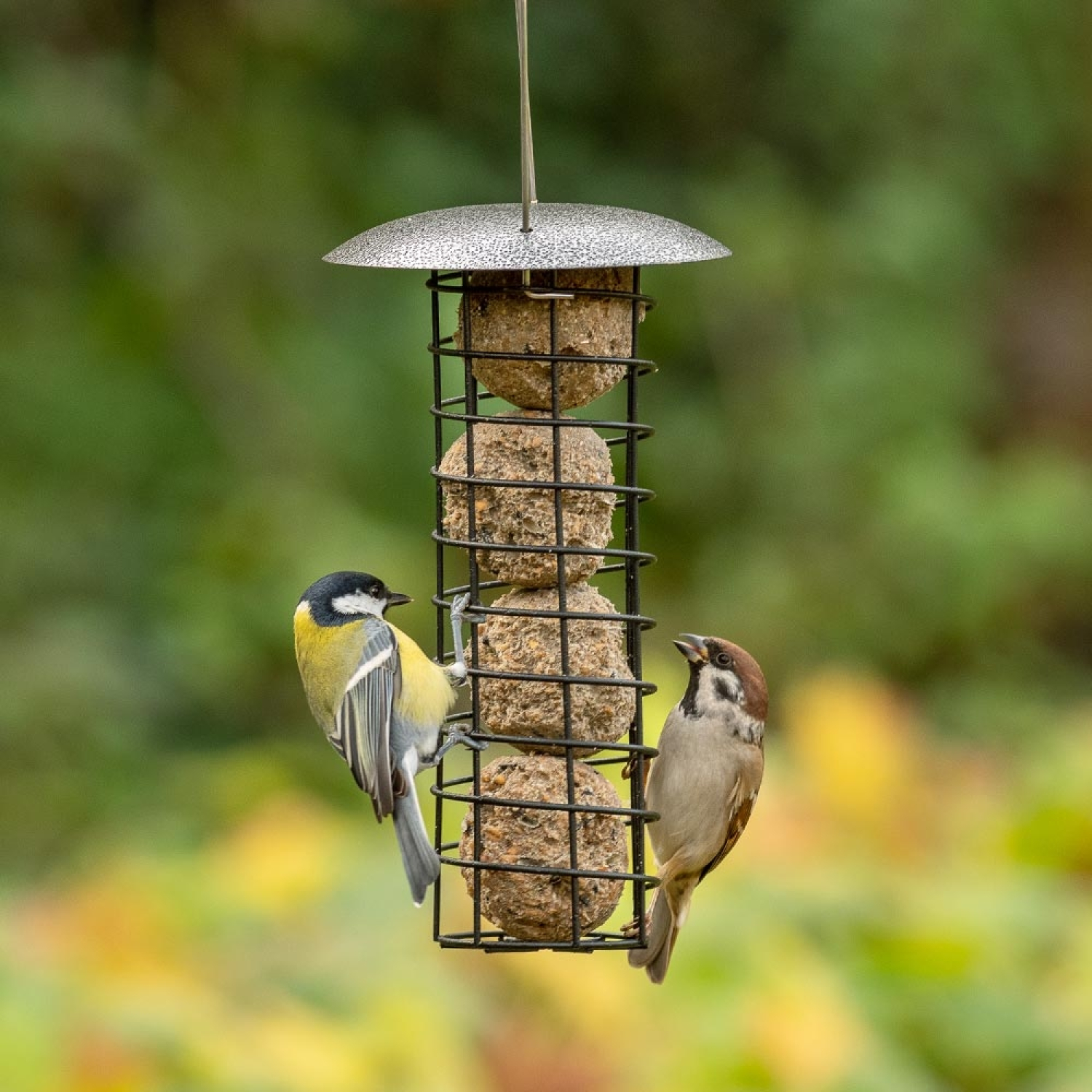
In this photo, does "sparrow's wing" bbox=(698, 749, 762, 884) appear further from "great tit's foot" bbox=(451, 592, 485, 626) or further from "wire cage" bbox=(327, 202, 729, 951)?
"great tit's foot" bbox=(451, 592, 485, 626)

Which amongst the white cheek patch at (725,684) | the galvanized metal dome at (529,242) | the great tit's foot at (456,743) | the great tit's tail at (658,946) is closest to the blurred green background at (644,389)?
the great tit's tail at (658,946)

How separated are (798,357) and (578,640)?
285 inches

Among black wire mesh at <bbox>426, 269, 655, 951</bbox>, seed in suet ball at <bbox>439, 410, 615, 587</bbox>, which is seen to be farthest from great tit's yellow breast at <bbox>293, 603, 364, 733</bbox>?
seed in suet ball at <bbox>439, 410, 615, 587</bbox>

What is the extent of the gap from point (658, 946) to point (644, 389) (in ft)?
21.4

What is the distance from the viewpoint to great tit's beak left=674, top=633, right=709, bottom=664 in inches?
200

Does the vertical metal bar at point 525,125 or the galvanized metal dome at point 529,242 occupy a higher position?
the vertical metal bar at point 525,125

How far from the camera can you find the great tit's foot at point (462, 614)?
4688 millimetres

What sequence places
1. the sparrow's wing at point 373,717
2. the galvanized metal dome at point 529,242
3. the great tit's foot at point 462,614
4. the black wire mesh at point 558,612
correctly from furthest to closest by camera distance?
the sparrow's wing at point 373,717 < the great tit's foot at point 462,614 < the black wire mesh at point 558,612 < the galvanized metal dome at point 529,242

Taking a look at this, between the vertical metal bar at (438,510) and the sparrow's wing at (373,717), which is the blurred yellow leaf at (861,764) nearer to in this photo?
the vertical metal bar at (438,510)

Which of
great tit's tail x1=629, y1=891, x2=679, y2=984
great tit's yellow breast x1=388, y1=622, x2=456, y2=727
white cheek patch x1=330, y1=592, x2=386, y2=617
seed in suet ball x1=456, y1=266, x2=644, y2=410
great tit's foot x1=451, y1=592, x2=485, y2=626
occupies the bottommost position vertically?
great tit's tail x1=629, y1=891, x2=679, y2=984

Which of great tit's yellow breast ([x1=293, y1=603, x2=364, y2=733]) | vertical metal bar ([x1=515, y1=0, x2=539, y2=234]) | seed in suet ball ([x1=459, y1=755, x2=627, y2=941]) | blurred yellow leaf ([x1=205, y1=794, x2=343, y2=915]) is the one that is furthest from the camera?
blurred yellow leaf ([x1=205, y1=794, x2=343, y2=915])

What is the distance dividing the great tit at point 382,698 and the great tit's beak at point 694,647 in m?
0.65

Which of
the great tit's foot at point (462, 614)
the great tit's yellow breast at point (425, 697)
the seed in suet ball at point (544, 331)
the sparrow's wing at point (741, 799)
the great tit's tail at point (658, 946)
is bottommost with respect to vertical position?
the great tit's tail at point (658, 946)

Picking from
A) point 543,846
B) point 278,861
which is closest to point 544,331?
point 543,846
